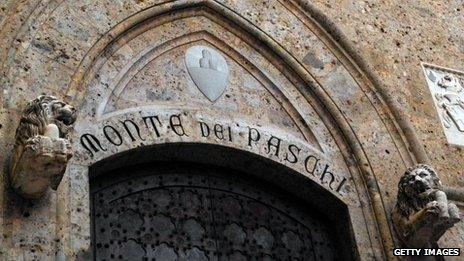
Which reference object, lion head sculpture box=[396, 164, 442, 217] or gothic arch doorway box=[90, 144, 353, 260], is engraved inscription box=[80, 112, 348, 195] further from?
lion head sculpture box=[396, 164, 442, 217]

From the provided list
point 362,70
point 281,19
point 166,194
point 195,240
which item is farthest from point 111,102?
point 362,70

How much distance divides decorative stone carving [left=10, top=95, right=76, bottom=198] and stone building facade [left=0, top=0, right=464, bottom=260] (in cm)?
16

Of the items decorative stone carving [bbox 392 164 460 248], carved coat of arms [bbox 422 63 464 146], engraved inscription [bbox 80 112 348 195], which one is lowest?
decorative stone carving [bbox 392 164 460 248]

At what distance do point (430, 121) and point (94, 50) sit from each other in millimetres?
3053

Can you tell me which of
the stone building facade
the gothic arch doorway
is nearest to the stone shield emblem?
the stone building facade

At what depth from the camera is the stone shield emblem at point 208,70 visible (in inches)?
259

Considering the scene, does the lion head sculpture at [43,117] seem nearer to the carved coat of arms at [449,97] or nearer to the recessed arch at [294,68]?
the recessed arch at [294,68]

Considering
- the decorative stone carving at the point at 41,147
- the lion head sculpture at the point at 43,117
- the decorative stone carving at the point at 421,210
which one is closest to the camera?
the decorative stone carving at the point at 41,147

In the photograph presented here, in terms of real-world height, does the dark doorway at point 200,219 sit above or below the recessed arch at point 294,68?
below

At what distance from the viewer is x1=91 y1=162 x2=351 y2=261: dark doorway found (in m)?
5.81

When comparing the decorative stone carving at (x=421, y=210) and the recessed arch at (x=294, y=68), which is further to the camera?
the recessed arch at (x=294, y=68)

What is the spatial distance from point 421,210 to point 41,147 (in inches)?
111

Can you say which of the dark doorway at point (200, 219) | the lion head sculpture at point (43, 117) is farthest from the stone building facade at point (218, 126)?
the lion head sculpture at point (43, 117)

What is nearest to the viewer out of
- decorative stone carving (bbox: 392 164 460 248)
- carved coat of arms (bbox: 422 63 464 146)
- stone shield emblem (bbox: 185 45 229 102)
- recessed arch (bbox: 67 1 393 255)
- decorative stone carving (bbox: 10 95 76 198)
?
decorative stone carving (bbox: 10 95 76 198)
